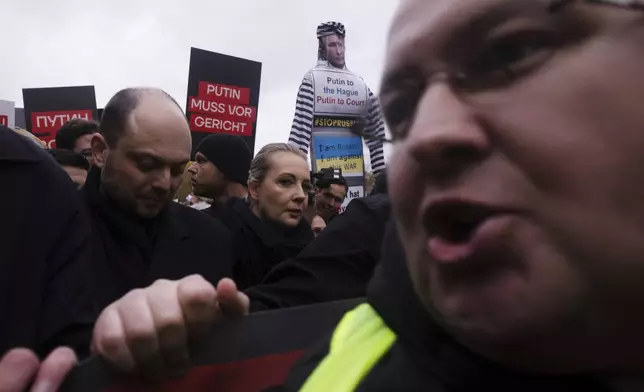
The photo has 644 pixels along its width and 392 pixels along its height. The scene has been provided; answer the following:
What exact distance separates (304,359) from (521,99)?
0.64 meters

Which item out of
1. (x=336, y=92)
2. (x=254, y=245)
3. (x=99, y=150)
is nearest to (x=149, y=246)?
(x=99, y=150)

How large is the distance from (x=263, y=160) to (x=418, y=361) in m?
2.73

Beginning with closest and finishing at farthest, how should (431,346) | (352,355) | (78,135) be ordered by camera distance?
(431,346)
(352,355)
(78,135)

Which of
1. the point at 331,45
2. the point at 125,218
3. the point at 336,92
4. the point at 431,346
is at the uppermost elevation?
the point at 331,45

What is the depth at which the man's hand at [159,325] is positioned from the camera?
896 mm

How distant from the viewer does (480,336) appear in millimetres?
678

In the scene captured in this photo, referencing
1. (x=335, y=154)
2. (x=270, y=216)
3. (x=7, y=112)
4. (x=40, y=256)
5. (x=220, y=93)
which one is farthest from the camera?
(x=7, y=112)

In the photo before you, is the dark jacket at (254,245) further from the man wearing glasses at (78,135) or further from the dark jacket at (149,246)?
the man wearing glasses at (78,135)

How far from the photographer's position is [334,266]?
69.1 inches

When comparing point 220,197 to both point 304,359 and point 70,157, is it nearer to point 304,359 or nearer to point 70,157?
point 70,157

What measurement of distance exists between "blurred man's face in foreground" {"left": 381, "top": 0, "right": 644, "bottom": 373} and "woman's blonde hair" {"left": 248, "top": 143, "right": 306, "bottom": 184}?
107 inches

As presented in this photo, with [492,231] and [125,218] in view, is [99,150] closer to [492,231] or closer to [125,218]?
[125,218]

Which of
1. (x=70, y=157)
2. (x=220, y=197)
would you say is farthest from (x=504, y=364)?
(x=70, y=157)

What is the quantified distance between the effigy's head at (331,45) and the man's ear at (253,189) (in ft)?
7.10
